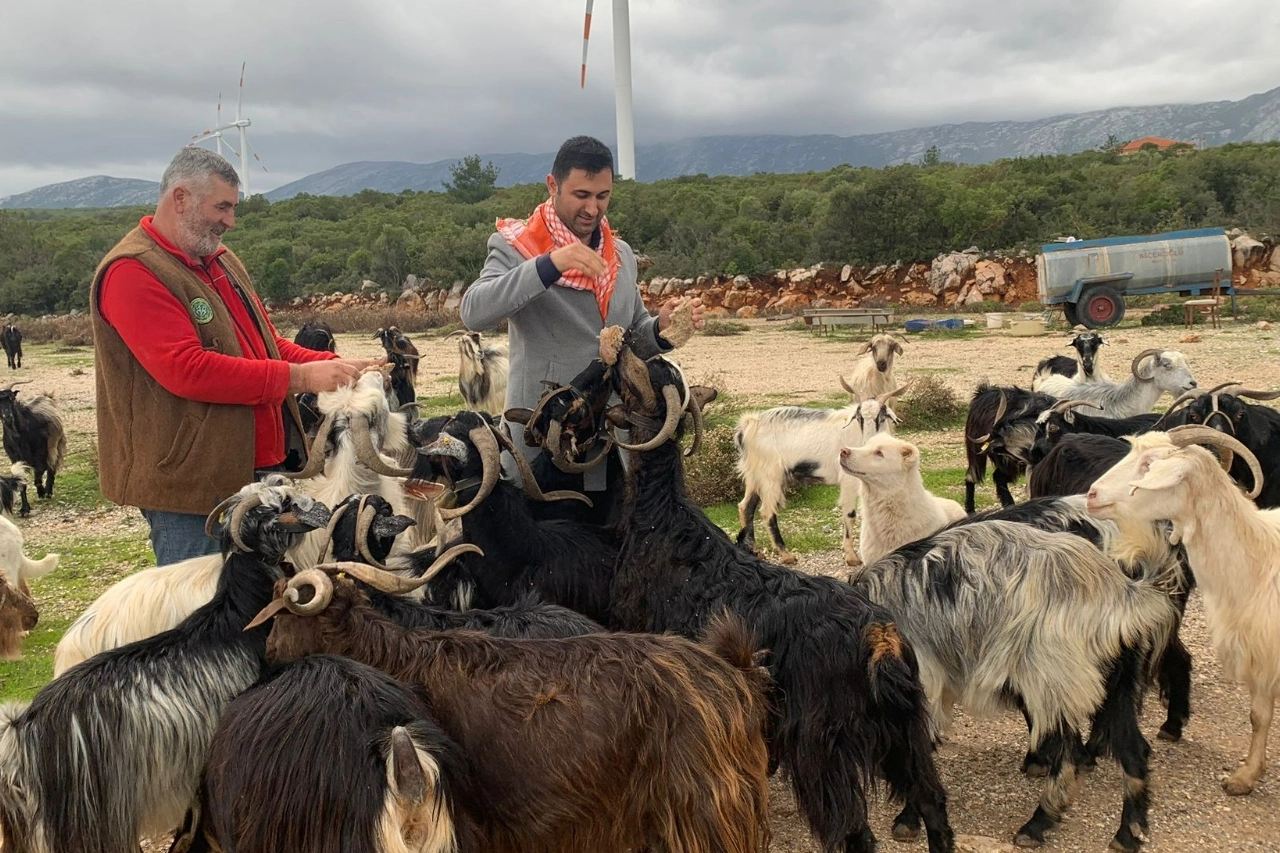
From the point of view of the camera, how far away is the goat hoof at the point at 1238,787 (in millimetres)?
3809

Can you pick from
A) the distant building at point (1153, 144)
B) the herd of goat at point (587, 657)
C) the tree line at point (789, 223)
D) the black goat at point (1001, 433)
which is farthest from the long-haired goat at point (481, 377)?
the distant building at point (1153, 144)

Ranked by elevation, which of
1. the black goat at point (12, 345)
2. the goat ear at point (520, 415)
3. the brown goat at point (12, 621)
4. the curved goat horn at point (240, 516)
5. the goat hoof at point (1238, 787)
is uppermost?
the black goat at point (12, 345)

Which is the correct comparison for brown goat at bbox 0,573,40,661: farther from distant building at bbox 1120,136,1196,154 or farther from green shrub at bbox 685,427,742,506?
distant building at bbox 1120,136,1196,154

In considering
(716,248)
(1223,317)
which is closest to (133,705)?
(1223,317)

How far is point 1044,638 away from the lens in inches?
139

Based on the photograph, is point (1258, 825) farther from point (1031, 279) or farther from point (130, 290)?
point (1031, 279)

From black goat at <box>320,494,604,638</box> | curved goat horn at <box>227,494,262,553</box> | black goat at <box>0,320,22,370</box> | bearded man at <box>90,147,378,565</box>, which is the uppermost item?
black goat at <box>0,320,22,370</box>

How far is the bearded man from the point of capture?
3.41 metres

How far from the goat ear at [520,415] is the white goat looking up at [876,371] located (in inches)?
245

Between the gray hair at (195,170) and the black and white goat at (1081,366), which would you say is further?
the black and white goat at (1081,366)

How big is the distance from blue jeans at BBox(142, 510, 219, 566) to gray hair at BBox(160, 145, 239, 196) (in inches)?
47.6

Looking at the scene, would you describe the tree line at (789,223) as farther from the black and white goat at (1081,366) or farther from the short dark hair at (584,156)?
the short dark hair at (584,156)

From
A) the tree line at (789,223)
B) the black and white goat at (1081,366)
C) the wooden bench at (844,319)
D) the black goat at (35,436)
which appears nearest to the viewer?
the black and white goat at (1081,366)

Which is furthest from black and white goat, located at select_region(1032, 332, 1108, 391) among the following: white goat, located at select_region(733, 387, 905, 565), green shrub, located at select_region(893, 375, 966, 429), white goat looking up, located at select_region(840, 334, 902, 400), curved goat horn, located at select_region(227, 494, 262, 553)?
curved goat horn, located at select_region(227, 494, 262, 553)
